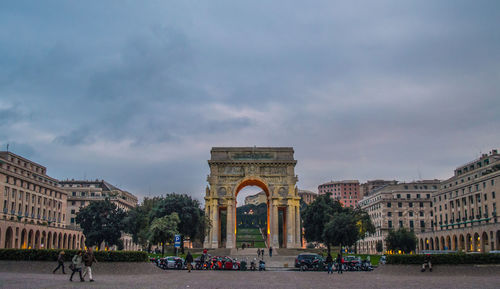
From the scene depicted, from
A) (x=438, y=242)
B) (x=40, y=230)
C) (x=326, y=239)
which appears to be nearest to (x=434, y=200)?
(x=438, y=242)

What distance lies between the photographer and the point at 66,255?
31719 millimetres

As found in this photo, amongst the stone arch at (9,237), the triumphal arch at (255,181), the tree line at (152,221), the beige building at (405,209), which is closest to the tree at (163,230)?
the tree line at (152,221)

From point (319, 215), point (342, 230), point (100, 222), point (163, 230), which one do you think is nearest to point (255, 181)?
point (319, 215)

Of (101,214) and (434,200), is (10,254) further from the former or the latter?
(434,200)

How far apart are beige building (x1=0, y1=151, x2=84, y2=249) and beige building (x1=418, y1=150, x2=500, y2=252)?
70.8 m

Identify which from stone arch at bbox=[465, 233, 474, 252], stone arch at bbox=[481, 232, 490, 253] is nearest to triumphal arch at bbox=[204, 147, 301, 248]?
stone arch at bbox=[465, 233, 474, 252]

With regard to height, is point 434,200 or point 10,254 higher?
point 434,200

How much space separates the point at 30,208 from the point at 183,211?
34.8m

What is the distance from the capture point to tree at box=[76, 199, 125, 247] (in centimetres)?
8150

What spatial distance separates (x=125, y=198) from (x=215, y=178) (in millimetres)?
55550

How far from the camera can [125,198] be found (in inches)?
5010

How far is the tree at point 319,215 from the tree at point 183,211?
26.4m

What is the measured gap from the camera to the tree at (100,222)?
81.5m

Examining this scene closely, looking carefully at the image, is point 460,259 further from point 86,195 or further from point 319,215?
point 86,195
